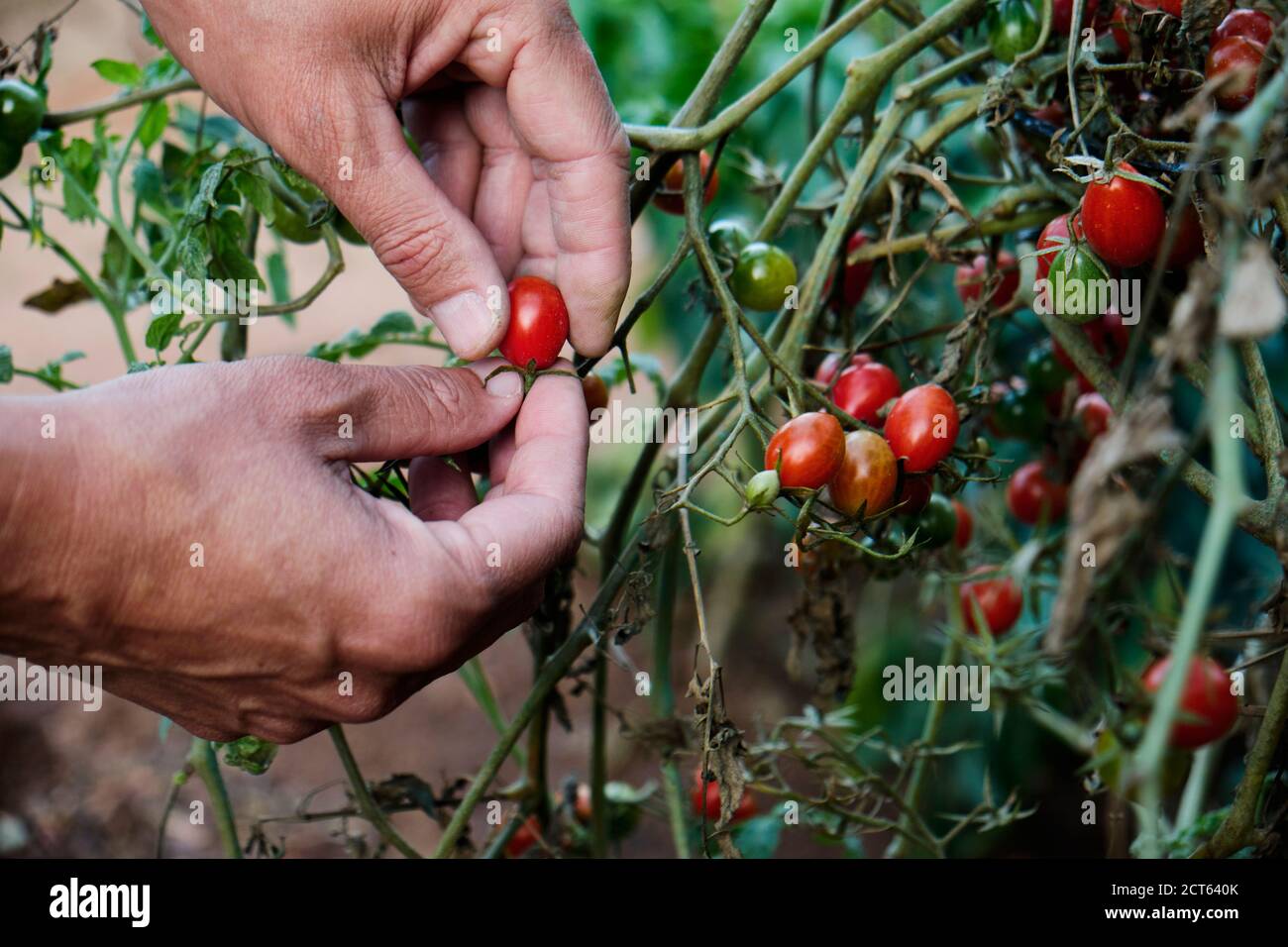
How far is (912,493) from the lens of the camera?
0.68 m

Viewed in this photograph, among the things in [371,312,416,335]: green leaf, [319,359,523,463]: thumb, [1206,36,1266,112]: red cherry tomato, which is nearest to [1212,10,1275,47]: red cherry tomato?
[1206,36,1266,112]: red cherry tomato

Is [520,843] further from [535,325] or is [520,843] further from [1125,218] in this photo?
[1125,218]

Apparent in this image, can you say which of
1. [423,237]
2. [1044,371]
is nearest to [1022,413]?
[1044,371]

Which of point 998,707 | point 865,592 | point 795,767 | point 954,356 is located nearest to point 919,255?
point 954,356

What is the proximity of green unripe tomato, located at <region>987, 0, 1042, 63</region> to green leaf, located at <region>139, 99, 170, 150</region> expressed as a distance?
0.65 meters

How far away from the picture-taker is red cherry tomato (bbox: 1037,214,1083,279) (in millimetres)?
658

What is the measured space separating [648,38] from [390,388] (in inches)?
37.9

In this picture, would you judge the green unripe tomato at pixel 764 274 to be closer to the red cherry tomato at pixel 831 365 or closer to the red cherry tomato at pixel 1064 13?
the red cherry tomato at pixel 831 365

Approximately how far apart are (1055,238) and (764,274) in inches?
7.2

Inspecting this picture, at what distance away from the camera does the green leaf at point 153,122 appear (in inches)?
36.2

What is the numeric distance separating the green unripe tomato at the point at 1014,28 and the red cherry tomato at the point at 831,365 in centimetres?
21

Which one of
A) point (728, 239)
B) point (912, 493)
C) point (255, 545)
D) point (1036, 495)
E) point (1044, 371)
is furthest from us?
point (1036, 495)

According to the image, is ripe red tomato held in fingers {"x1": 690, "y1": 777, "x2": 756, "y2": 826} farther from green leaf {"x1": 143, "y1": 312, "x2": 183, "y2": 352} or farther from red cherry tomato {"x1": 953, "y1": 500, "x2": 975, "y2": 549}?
green leaf {"x1": 143, "y1": 312, "x2": 183, "y2": 352}

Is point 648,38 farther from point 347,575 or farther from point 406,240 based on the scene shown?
point 347,575
